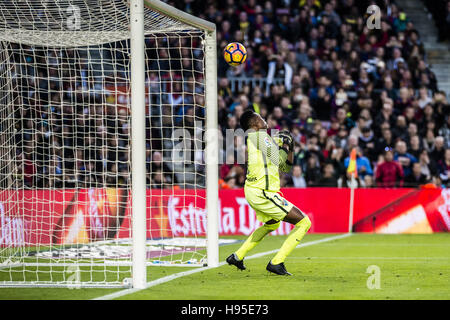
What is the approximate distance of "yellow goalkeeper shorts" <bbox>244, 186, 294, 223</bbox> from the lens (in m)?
9.73

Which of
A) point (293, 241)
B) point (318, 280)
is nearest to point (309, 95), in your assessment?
point (293, 241)

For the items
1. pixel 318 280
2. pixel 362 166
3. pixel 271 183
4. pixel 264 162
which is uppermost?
pixel 264 162

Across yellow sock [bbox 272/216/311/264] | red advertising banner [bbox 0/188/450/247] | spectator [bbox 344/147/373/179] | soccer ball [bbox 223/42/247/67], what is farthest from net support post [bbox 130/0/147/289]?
spectator [bbox 344/147/373/179]

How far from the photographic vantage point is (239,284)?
880cm

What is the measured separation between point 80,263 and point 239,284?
356 centimetres

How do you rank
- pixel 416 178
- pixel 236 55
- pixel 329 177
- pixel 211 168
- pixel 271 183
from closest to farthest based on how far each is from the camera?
1. pixel 271 183
2. pixel 211 168
3. pixel 236 55
4. pixel 329 177
5. pixel 416 178

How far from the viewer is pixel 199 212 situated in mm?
16797

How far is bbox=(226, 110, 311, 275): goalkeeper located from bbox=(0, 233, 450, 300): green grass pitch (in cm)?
47

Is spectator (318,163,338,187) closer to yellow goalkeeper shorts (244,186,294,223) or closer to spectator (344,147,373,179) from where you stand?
spectator (344,147,373,179)

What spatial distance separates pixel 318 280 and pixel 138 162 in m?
2.56

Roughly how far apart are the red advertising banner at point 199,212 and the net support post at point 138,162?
569 centimetres

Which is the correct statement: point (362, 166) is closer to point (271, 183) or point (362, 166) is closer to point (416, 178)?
point (416, 178)

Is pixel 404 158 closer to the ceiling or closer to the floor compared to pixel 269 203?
closer to the ceiling
